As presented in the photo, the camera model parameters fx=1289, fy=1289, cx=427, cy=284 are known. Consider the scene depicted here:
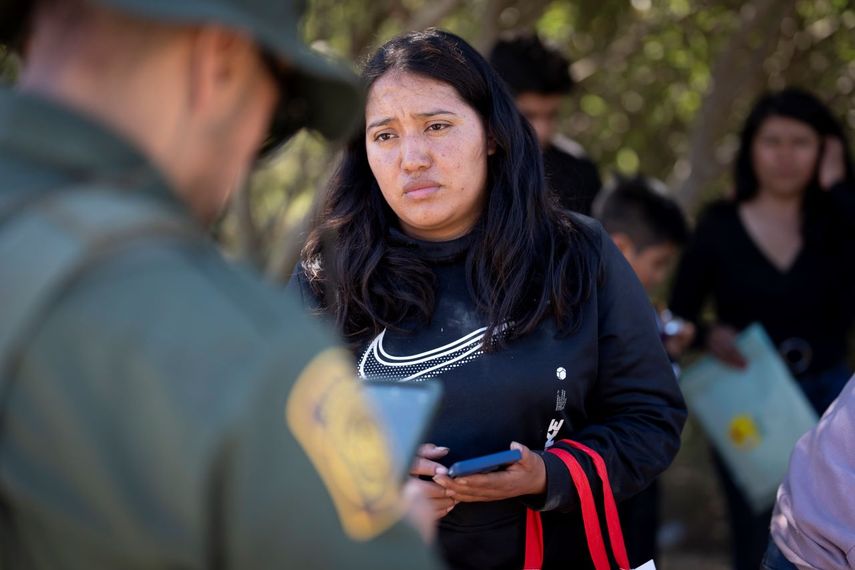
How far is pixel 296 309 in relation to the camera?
135cm

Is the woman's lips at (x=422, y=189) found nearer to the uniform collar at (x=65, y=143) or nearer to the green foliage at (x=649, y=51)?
the uniform collar at (x=65, y=143)

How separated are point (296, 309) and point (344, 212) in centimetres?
183

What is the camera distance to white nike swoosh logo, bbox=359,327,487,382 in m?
2.86

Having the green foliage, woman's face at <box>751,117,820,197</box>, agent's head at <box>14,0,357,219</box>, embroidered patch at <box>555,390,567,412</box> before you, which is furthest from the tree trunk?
agent's head at <box>14,0,357,219</box>

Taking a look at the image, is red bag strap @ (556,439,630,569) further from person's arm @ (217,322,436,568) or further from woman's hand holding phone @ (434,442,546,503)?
person's arm @ (217,322,436,568)

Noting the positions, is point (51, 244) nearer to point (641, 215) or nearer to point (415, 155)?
point (415, 155)

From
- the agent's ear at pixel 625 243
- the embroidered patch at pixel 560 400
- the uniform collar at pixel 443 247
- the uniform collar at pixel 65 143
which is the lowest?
the embroidered patch at pixel 560 400

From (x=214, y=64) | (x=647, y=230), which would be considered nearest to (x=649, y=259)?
(x=647, y=230)

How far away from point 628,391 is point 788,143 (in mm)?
2585

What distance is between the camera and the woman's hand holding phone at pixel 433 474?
2.70 metres

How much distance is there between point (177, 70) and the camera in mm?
1389

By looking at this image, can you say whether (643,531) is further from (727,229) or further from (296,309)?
(296,309)

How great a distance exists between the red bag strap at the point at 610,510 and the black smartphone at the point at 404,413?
3.72ft

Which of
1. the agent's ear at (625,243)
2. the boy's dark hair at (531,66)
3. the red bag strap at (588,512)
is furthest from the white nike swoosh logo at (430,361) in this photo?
the boy's dark hair at (531,66)
